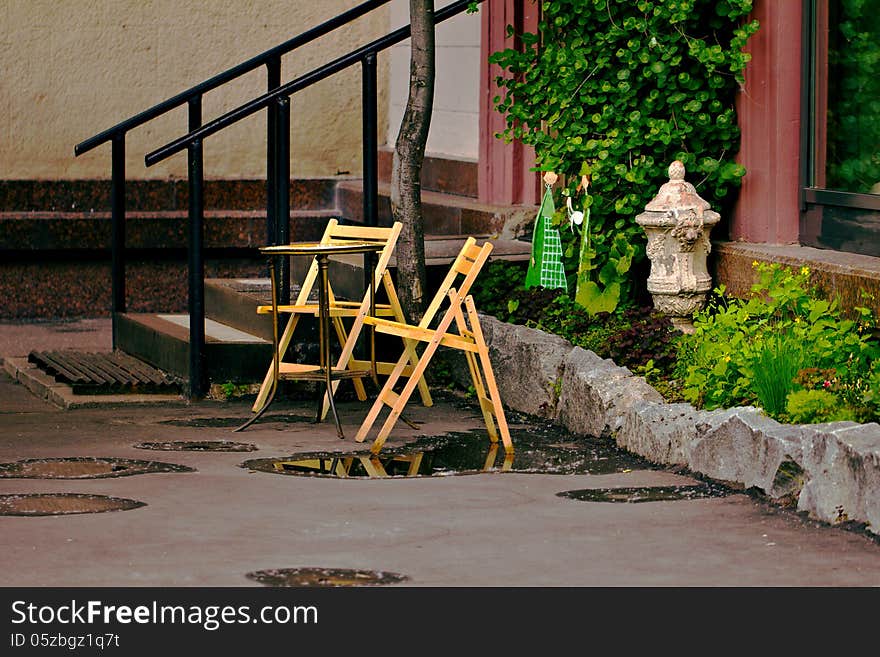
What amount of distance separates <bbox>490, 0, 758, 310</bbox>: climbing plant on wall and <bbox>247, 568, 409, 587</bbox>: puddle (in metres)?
3.95

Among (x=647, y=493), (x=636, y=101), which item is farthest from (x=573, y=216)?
(x=647, y=493)

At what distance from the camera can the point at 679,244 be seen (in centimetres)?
852

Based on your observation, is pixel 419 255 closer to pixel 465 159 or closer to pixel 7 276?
pixel 465 159

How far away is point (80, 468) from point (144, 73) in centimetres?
629

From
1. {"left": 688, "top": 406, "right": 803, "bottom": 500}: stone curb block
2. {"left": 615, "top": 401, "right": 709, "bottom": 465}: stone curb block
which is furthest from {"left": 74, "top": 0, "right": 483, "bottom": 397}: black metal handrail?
{"left": 688, "top": 406, "right": 803, "bottom": 500}: stone curb block

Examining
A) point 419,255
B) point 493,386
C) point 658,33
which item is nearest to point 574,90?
point 658,33

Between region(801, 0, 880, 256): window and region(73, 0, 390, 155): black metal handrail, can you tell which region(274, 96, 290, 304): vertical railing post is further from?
region(801, 0, 880, 256): window

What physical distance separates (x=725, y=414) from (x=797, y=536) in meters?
1.05

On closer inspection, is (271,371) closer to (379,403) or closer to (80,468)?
(379,403)

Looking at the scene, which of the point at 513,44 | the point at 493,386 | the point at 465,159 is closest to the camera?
the point at 493,386

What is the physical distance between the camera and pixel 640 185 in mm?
8898

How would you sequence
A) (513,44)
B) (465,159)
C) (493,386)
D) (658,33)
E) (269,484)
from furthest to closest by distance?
(465,159), (513,44), (658,33), (493,386), (269,484)

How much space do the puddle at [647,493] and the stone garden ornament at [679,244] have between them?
204cm

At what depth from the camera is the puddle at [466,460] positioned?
7.11 meters
